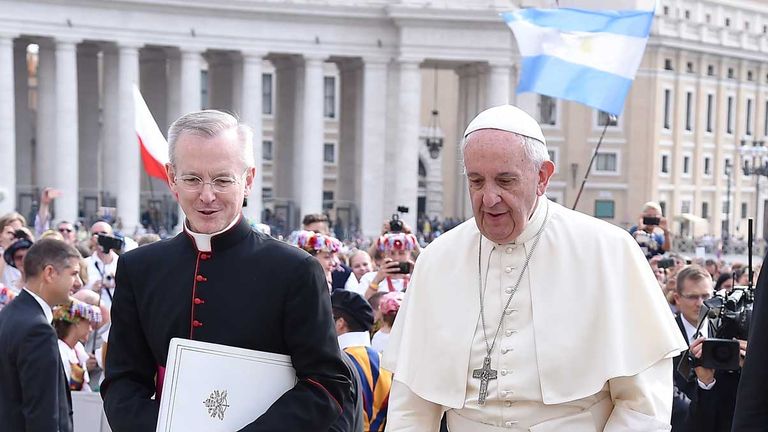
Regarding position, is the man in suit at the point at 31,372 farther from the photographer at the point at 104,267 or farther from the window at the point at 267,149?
the window at the point at 267,149

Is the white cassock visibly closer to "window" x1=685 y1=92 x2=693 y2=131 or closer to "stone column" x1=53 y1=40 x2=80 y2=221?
"stone column" x1=53 y1=40 x2=80 y2=221

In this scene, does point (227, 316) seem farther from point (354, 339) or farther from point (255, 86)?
point (255, 86)

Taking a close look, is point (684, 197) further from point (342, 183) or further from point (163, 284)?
point (163, 284)

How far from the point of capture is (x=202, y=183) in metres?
4.41

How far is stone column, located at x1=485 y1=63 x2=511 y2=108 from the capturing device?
48219mm

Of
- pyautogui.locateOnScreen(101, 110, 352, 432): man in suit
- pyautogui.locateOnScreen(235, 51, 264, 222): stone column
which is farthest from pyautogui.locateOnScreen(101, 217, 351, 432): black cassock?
pyautogui.locateOnScreen(235, 51, 264, 222): stone column

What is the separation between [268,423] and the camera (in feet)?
14.0

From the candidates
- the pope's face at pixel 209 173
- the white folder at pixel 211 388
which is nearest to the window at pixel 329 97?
the pope's face at pixel 209 173

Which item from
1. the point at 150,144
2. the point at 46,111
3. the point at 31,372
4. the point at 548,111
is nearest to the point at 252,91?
the point at 46,111

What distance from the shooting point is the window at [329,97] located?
204 feet

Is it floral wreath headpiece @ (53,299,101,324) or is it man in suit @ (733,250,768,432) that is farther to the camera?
floral wreath headpiece @ (53,299,101,324)

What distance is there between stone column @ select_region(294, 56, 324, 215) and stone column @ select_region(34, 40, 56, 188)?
9.30 metres

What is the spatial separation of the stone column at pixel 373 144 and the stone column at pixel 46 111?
1170 centimetres

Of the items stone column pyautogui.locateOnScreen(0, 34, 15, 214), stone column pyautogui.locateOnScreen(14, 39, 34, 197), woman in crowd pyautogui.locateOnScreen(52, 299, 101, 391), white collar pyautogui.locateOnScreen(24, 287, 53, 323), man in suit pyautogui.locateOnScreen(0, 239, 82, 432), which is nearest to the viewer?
man in suit pyautogui.locateOnScreen(0, 239, 82, 432)
